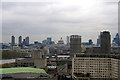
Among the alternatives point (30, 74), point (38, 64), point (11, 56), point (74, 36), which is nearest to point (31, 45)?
point (74, 36)

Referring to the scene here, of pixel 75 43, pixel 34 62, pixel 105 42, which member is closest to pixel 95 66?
pixel 34 62

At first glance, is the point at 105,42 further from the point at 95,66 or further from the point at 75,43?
the point at 95,66

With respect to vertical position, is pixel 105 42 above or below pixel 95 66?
above

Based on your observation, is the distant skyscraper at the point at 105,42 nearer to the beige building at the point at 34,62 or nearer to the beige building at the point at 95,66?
the beige building at the point at 34,62

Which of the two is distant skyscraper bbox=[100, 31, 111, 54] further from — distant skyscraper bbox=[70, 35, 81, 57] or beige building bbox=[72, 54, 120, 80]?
beige building bbox=[72, 54, 120, 80]

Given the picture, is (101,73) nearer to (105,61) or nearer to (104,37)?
(105,61)

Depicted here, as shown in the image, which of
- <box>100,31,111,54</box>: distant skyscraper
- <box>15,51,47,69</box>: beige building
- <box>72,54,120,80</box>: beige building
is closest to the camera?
<box>72,54,120,80</box>: beige building

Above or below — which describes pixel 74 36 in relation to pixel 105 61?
above

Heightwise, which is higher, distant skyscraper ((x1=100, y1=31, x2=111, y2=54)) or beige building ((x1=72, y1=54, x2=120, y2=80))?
distant skyscraper ((x1=100, y1=31, x2=111, y2=54))

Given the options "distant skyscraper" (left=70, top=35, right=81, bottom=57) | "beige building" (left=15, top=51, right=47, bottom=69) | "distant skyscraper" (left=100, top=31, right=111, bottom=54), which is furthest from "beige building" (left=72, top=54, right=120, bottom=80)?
"distant skyscraper" (left=70, top=35, right=81, bottom=57)

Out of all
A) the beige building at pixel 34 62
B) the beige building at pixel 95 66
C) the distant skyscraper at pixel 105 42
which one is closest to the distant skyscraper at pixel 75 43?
the distant skyscraper at pixel 105 42

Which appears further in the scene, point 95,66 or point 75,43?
point 75,43
